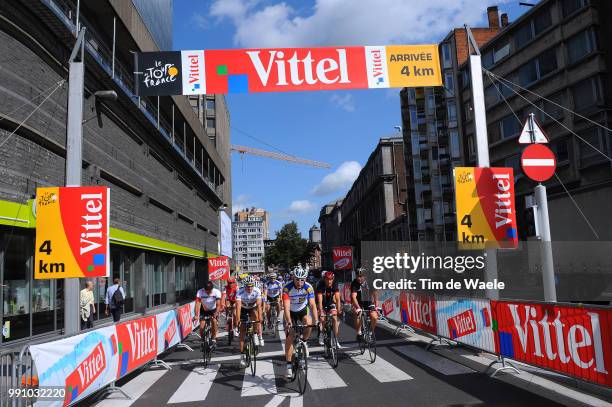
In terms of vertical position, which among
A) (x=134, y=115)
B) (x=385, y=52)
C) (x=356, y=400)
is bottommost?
(x=356, y=400)

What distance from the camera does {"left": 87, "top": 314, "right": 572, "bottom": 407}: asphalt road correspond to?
6.82 m

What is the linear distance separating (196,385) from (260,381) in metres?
1.08

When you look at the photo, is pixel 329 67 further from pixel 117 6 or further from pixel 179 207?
pixel 179 207

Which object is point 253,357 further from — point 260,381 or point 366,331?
point 366,331

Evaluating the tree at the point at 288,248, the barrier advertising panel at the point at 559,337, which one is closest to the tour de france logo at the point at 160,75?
the barrier advertising panel at the point at 559,337

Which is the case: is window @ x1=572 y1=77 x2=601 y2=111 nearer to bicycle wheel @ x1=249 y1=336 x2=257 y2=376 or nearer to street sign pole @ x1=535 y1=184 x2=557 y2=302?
street sign pole @ x1=535 y1=184 x2=557 y2=302

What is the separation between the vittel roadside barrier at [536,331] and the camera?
6.09 m

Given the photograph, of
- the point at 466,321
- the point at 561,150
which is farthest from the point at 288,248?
the point at 466,321

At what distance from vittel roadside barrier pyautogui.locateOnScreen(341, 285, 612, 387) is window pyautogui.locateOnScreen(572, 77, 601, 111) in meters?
21.1

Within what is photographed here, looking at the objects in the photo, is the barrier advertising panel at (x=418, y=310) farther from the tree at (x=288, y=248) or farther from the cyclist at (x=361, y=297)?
the tree at (x=288, y=248)

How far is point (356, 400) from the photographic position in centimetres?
682

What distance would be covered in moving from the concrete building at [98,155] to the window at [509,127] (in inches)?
887

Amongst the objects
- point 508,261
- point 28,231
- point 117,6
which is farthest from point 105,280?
point 508,261

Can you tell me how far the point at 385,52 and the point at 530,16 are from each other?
25874 mm
